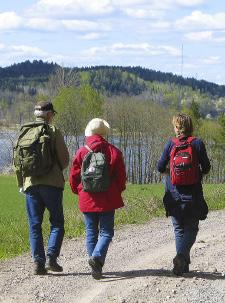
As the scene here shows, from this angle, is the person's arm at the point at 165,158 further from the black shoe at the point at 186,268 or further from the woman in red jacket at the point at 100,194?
the black shoe at the point at 186,268

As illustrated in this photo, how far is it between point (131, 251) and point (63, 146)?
2.65 m

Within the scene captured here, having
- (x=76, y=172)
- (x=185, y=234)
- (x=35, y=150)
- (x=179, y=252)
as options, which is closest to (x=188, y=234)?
(x=185, y=234)

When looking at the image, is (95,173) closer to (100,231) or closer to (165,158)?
(100,231)

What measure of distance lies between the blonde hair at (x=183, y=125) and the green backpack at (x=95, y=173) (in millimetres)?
937

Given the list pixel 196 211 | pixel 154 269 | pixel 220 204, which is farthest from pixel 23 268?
pixel 220 204

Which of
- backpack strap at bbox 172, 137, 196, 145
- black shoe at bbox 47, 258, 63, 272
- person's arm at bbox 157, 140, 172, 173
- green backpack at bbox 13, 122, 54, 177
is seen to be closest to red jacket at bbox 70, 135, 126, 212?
green backpack at bbox 13, 122, 54, 177

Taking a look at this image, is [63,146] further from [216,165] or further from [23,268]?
[216,165]

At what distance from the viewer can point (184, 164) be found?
290 inches

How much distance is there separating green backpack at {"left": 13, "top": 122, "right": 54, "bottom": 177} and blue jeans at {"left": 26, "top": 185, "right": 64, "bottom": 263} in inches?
9.7

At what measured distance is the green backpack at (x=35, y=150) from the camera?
7277 mm

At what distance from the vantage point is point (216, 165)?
7962 centimetres

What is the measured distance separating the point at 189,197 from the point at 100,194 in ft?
3.49

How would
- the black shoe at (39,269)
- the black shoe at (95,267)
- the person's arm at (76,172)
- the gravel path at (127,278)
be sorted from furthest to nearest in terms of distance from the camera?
the black shoe at (39,269) < the person's arm at (76,172) < the black shoe at (95,267) < the gravel path at (127,278)

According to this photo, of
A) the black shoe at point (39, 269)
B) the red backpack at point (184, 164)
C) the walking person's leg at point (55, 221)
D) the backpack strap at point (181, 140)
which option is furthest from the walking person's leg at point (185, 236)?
the black shoe at point (39, 269)
